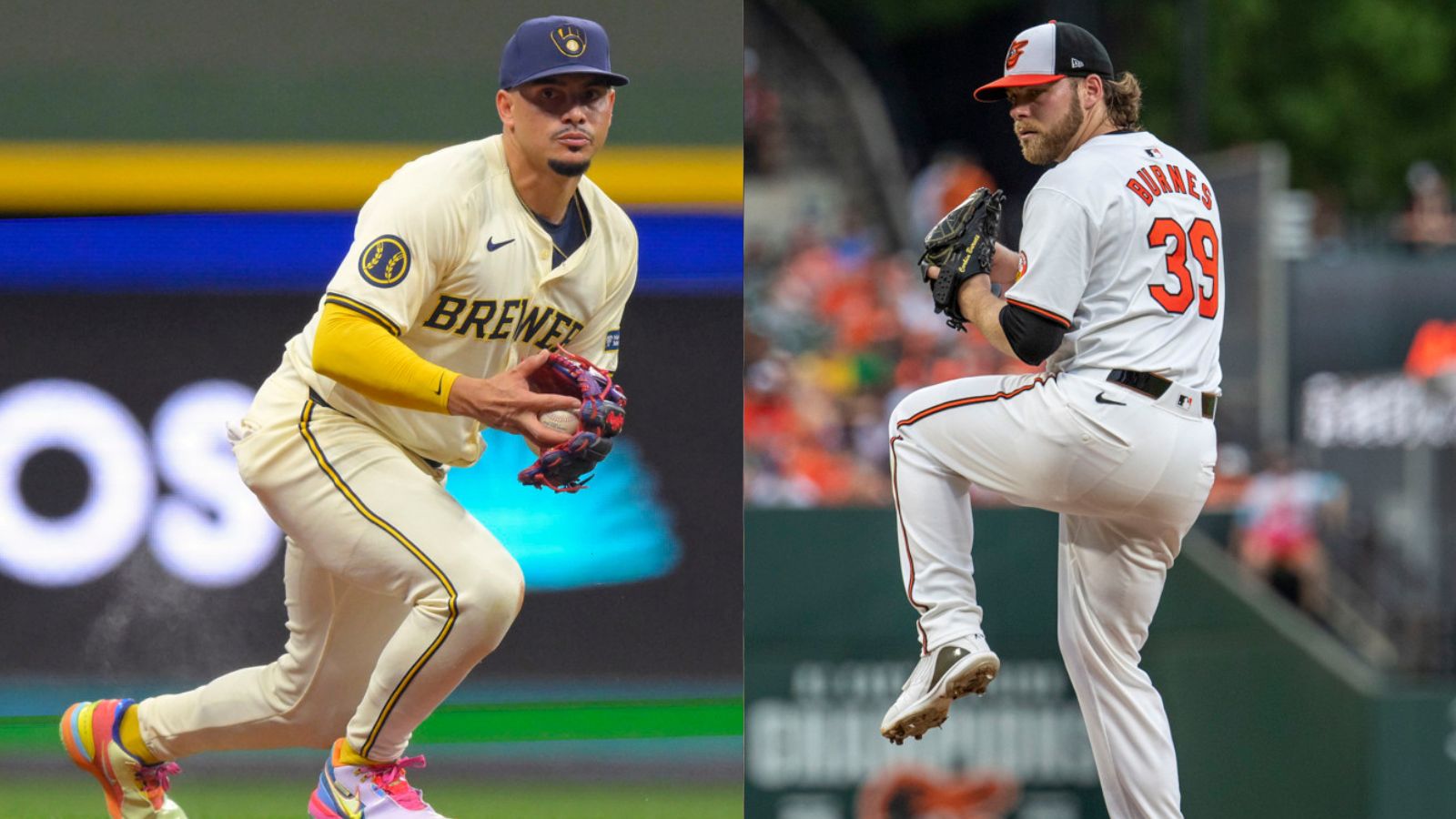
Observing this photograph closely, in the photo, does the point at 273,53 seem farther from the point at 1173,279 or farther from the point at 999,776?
the point at 999,776

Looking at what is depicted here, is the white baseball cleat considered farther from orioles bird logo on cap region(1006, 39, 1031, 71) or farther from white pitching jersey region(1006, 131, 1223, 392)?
orioles bird logo on cap region(1006, 39, 1031, 71)

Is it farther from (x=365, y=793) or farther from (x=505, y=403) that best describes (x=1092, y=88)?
(x=365, y=793)

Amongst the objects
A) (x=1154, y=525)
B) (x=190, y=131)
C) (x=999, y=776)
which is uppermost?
(x=190, y=131)

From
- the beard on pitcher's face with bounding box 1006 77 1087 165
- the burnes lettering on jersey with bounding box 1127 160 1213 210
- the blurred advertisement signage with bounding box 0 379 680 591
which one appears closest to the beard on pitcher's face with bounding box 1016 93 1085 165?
the beard on pitcher's face with bounding box 1006 77 1087 165

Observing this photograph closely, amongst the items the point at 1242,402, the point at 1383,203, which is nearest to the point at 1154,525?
the point at 1242,402

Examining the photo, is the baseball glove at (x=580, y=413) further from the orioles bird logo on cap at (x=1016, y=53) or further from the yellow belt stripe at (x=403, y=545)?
the orioles bird logo on cap at (x=1016, y=53)

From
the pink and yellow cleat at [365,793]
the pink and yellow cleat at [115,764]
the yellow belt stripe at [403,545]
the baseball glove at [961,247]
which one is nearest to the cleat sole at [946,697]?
the baseball glove at [961,247]
